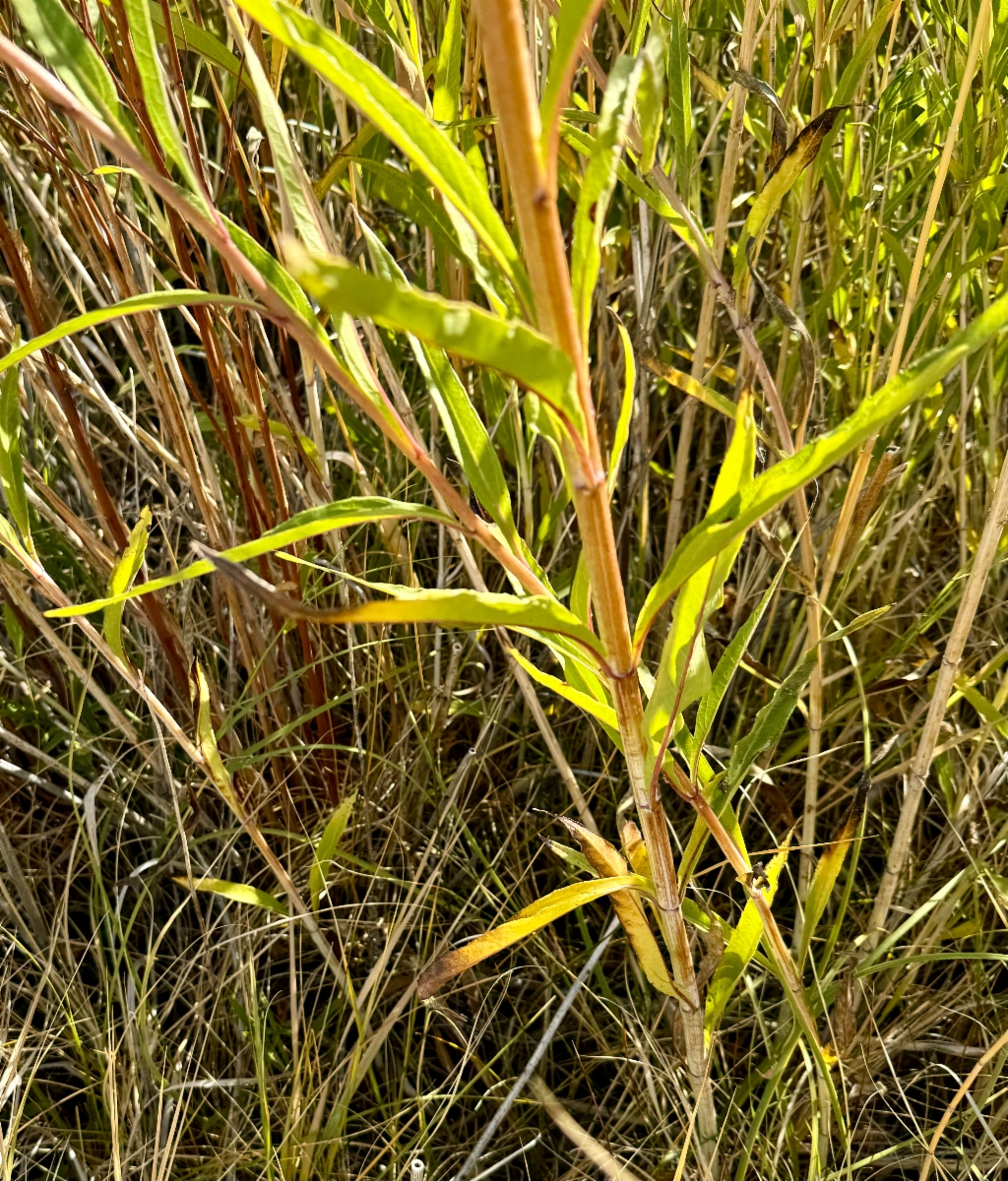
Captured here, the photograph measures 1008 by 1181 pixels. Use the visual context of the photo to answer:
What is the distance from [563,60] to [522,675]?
583 mm

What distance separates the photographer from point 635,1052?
39.2 inches

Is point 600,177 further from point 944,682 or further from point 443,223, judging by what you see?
point 944,682

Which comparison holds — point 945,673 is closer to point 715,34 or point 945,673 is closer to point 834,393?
point 834,393

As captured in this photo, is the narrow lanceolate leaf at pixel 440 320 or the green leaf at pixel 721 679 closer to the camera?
the narrow lanceolate leaf at pixel 440 320

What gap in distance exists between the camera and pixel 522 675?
2.97 feet

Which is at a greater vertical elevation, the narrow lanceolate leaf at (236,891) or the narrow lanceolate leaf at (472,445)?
the narrow lanceolate leaf at (472,445)

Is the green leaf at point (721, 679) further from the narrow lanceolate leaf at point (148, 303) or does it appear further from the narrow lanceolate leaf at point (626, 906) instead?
the narrow lanceolate leaf at point (148, 303)

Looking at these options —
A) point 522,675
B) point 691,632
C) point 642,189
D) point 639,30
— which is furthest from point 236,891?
point 639,30

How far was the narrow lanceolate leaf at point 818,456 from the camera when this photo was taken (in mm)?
406

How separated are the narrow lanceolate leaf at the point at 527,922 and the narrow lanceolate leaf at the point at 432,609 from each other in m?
0.20

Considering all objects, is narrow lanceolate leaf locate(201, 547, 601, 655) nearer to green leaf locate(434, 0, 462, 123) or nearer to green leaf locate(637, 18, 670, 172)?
green leaf locate(637, 18, 670, 172)

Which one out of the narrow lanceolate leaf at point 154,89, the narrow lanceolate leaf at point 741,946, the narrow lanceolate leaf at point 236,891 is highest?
the narrow lanceolate leaf at point 154,89

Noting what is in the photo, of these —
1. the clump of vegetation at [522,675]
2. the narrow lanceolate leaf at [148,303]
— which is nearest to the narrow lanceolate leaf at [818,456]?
the clump of vegetation at [522,675]

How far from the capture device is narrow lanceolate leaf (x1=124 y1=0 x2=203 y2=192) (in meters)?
0.44
